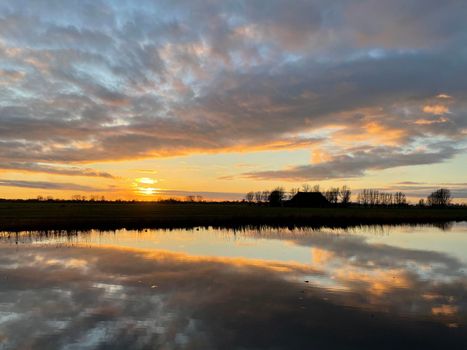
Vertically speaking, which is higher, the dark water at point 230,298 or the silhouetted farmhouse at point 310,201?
the silhouetted farmhouse at point 310,201

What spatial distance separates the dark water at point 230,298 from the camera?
35.9 feet

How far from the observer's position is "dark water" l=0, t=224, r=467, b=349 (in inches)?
431

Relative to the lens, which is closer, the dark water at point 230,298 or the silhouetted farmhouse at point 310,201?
Answer: the dark water at point 230,298

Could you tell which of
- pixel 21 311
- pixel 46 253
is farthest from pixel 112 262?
pixel 21 311

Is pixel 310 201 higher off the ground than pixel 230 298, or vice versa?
pixel 310 201

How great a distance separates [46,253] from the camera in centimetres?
2617

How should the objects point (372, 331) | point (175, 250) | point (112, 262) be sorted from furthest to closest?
point (175, 250) → point (112, 262) → point (372, 331)

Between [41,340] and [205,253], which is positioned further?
[205,253]

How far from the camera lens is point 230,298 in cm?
1524

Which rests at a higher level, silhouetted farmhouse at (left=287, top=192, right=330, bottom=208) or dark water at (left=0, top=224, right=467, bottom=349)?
silhouetted farmhouse at (left=287, top=192, right=330, bottom=208)

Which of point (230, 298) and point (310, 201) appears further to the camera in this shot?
point (310, 201)

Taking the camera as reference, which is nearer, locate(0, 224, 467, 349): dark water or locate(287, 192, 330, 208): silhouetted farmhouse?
locate(0, 224, 467, 349): dark water

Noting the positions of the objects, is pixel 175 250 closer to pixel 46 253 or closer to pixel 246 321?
pixel 46 253

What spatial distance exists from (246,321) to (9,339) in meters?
6.59
